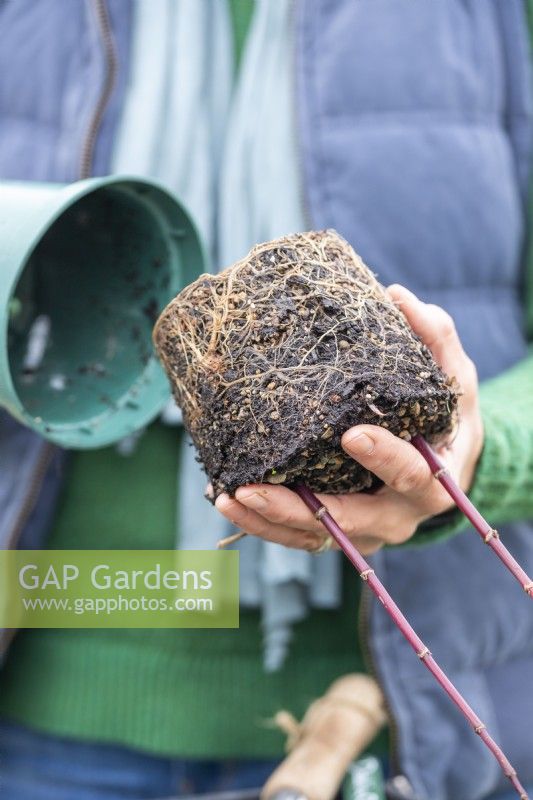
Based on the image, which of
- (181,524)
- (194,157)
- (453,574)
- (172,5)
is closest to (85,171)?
(194,157)

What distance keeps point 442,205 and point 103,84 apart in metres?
0.43

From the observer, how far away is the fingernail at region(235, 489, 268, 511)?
59 cm

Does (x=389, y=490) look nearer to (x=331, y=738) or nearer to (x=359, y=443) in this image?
(x=359, y=443)

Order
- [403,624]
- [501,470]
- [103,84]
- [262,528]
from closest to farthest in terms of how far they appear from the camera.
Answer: [403,624]
[262,528]
[501,470]
[103,84]

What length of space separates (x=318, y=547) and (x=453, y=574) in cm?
31

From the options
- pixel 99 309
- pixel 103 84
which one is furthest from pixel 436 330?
pixel 103 84

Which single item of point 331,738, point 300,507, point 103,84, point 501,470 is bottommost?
point 331,738

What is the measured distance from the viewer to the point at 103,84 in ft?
3.05

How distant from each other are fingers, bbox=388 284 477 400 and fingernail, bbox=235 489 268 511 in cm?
19

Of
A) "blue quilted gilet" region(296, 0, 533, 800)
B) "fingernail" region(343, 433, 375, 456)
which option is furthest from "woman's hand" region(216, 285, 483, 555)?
"blue quilted gilet" region(296, 0, 533, 800)

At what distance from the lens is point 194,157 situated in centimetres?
98

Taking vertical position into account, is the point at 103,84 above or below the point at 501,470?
above

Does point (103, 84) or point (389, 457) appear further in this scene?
point (103, 84)

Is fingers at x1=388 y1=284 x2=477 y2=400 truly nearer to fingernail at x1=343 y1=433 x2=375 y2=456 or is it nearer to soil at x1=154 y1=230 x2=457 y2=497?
soil at x1=154 y1=230 x2=457 y2=497
